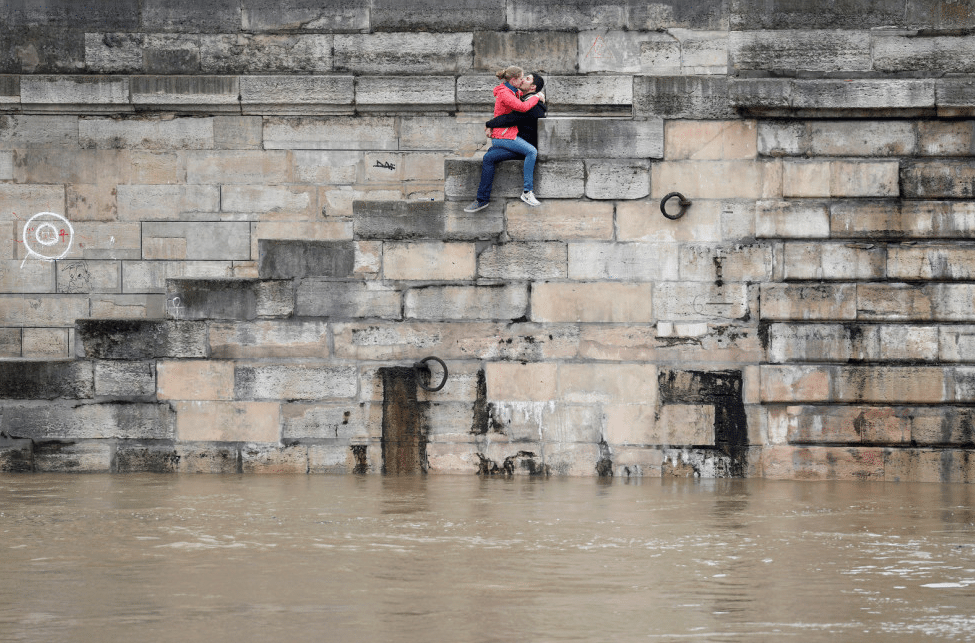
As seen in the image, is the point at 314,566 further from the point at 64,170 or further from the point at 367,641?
the point at 64,170

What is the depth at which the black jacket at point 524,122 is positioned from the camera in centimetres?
1076

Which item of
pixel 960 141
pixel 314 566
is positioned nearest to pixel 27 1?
pixel 314 566

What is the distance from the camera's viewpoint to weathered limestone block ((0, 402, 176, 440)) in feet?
34.8

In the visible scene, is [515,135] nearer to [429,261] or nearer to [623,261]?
[429,261]

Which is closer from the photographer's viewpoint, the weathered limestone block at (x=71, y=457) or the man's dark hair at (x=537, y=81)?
the weathered limestone block at (x=71, y=457)

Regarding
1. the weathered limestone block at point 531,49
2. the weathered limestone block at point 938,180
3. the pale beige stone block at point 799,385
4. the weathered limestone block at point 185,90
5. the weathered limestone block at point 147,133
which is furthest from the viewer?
the weathered limestone block at point 147,133

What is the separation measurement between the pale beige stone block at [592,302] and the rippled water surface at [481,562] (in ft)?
5.55

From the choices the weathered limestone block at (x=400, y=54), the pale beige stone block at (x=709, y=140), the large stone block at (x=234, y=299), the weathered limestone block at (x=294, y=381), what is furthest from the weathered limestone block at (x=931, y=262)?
the large stone block at (x=234, y=299)

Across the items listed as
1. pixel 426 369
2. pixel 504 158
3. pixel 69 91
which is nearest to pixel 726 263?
pixel 504 158

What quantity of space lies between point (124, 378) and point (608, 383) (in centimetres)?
462

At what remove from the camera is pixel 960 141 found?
10.7m

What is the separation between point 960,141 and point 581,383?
431cm

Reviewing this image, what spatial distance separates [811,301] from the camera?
10578 millimetres

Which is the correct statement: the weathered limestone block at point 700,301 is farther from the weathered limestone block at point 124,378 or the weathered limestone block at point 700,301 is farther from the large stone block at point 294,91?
the weathered limestone block at point 124,378
